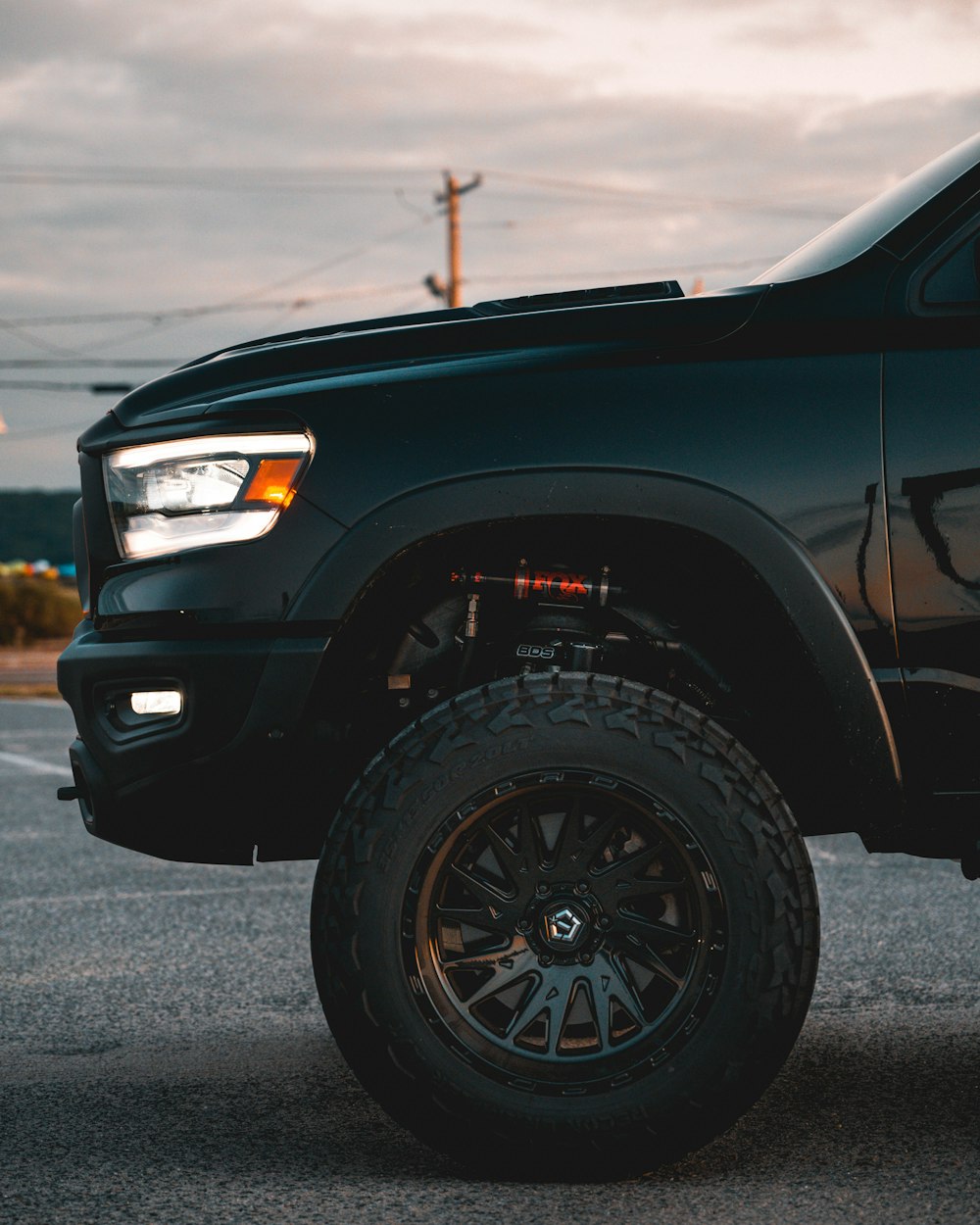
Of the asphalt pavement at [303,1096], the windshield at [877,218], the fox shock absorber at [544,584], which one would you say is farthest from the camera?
the windshield at [877,218]

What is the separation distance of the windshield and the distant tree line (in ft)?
278

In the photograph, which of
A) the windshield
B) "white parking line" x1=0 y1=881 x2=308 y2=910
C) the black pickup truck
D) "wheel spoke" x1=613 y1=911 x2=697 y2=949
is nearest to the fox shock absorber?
the black pickup truck

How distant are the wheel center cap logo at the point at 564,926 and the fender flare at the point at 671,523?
617 mm

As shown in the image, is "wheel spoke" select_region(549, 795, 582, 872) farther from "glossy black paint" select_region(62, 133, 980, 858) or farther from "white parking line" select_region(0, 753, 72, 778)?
"white parking line" select_region(0, 753, 72, 778)

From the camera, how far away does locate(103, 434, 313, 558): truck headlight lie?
281 centimetres

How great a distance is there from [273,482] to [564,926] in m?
1.05

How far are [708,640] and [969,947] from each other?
225cm

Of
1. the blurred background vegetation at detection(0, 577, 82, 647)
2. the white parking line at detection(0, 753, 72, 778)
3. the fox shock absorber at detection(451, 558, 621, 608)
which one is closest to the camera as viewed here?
the fox shock absorber at detection(451, 558, 621, 608)

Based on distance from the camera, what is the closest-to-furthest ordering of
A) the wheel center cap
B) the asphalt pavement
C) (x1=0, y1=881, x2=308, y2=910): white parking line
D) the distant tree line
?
the asphalt pavement < the wheel center cap < (x1=0, y1=881, x2=308, y2=910): white parking line < the distant tree line

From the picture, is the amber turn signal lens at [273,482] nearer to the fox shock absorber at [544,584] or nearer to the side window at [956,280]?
the fox shock absorber at [544,584]

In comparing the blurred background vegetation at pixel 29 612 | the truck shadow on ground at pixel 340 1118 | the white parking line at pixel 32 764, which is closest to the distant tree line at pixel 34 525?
the blurred background vegetation at pixel 29 612

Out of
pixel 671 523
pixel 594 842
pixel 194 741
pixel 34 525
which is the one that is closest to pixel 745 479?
pixel 671 523

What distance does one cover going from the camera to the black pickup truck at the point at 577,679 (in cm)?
270

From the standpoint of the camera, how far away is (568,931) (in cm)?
279
